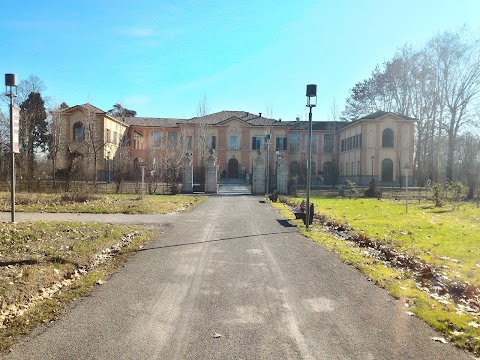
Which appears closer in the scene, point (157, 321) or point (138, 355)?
point (138, 355)

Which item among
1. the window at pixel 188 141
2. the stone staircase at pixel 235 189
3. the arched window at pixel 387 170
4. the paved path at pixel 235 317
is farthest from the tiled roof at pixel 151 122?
the paved path at pixel 235 317

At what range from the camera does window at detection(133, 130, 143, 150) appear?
66.7 meters

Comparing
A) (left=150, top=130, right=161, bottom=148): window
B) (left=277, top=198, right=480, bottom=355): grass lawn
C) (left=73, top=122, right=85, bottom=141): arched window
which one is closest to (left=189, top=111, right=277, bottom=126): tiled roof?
(left=150, top=130, right=161, bottom=148): window

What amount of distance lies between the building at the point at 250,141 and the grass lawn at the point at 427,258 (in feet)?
121

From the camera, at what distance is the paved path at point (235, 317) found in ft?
13.3

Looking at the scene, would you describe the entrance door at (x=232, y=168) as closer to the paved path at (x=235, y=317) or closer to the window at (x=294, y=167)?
the window at (x=294, y=167)

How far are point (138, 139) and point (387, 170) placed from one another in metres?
39.7

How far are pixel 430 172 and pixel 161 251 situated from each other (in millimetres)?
57504

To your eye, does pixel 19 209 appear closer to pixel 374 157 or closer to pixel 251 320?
pixel 251 320

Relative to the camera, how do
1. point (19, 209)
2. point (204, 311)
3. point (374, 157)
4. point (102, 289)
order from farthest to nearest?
point (374, 157) < point (19, 209) < point (102, 289) < point (204, 311)

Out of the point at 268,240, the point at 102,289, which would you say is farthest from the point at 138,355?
the point at 268,240

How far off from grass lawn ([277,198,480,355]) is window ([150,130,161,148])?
1942 inches

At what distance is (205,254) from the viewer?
29.3ft

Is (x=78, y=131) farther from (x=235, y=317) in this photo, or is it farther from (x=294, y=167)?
(x=235, y=317)
